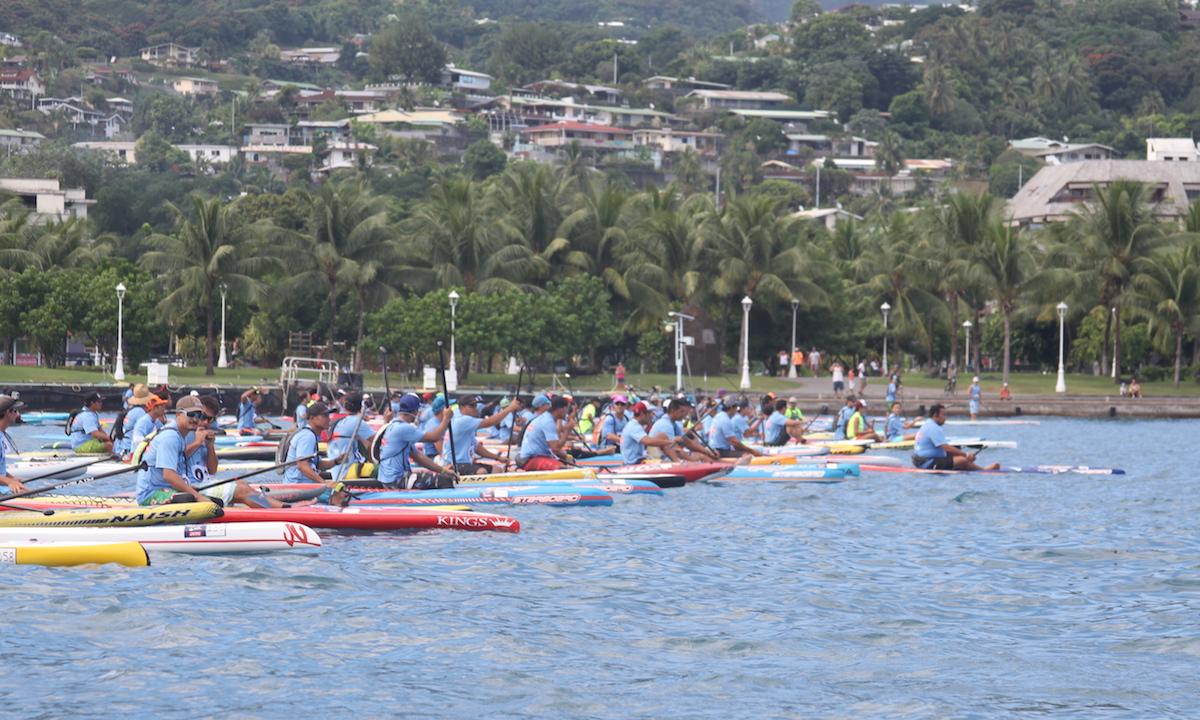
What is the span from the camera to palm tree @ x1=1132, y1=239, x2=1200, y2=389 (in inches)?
2168

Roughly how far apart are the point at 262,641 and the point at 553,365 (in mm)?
47438

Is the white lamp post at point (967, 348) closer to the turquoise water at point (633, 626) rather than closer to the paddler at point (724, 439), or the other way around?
the paddler at point (724, 439)

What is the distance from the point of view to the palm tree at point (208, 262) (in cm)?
5438

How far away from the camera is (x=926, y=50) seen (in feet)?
613

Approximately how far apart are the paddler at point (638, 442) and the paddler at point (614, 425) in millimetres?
2441

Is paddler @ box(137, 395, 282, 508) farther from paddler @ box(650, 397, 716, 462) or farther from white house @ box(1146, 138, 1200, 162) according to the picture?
white house @ box(1146, 138, 1200, 162)

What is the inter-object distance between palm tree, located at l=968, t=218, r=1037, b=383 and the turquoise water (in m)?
40.0

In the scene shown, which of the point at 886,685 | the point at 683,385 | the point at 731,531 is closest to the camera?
the point at 886,685

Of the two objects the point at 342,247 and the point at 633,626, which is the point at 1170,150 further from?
the point at 633,626

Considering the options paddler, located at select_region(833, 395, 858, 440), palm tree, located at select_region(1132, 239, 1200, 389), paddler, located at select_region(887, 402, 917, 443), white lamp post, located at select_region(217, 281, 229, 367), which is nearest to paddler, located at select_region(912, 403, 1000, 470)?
paddler, located at select_region(887, 402, 917, 443)

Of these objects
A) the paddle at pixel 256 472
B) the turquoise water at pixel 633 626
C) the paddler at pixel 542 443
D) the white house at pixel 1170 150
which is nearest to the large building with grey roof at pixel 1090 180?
the white house at pixel 1170 150

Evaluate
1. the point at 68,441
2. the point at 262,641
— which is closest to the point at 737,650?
the point at 262,641

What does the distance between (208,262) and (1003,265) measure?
108 ft

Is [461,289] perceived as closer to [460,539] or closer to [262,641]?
[460,539]
